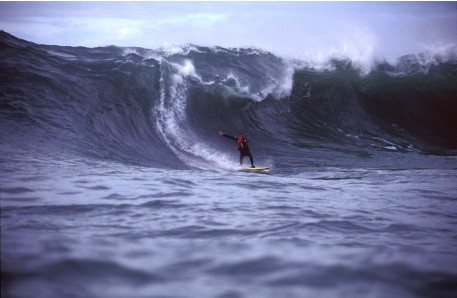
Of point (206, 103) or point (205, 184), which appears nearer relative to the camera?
point (205, 184)

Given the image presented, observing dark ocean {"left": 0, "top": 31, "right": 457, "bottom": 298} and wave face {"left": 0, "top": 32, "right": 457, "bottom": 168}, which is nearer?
dark ocean {"left": 0, "top": 31, "right": 457, "bottom": 298}

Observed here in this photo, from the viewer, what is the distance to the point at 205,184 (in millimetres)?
6465

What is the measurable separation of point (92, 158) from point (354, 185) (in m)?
5.03

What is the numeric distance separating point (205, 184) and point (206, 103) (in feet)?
30.7

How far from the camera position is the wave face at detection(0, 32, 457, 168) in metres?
10.5

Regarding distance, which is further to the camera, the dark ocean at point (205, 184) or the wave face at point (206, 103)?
the wave face at point (206, 103)

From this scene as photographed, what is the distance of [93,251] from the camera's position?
3.11 m

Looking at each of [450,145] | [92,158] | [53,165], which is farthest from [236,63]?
[53,165]

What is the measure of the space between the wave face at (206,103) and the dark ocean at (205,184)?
8 cm

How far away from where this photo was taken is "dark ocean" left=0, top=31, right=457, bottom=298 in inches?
113

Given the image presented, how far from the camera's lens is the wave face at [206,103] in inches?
Answer: 412

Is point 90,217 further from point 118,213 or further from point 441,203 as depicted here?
point 441,203

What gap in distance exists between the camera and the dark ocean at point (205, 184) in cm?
287

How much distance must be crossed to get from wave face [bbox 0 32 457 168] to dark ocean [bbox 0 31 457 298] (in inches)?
3.0
